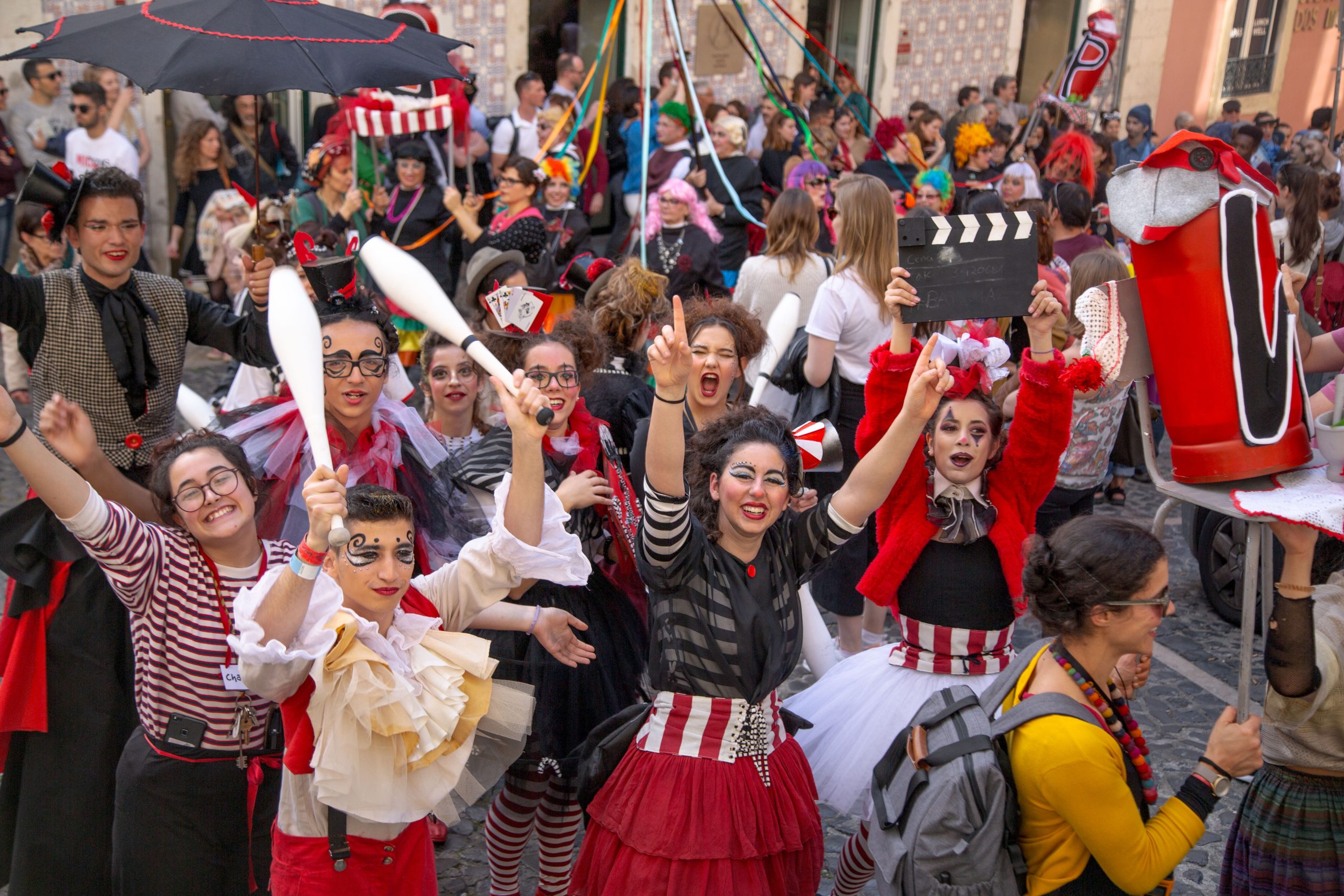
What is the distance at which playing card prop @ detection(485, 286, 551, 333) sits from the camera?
3648 millimetres

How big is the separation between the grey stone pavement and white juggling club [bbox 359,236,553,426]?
1.89 m

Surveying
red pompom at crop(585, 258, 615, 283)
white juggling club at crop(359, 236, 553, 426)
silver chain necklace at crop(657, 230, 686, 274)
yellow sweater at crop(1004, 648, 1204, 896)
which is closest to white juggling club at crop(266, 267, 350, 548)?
white juggling club at crop(359, 236, 553, 426)

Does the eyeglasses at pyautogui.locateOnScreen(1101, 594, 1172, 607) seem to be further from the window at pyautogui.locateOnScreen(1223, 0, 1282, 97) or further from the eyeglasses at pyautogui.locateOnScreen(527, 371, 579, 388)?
the window at pyautogui.locateOnScreen(1223, 0, 1282, 97)

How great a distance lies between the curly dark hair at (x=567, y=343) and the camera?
356 cm

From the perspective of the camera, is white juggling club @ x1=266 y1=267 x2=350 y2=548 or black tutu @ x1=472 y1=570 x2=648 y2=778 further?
black tutu @ x1=472 y1=570 x2=648 y2=778

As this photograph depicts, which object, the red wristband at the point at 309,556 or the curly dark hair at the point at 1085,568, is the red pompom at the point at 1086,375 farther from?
the red wristband at the point at 309,556

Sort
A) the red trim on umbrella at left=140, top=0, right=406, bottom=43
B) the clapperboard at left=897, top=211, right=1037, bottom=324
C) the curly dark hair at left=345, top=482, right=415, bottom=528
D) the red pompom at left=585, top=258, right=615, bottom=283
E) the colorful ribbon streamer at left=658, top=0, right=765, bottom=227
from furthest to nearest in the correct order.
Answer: the colorful ribbon streamer at left=658, top=0, right=765, bottom=227 → the red pompom at left=585, top=258, right=615, bottom=283 → the red trim on umbrella at left=140, top=0, right=406, bottom=43 → the clapperboard at left=897, top=211, right=1037, bottom=324 → the curly dark hair at left=345, top=482, right=415, bottom=528

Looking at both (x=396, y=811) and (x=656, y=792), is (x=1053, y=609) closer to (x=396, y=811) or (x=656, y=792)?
(x=656, y=792)

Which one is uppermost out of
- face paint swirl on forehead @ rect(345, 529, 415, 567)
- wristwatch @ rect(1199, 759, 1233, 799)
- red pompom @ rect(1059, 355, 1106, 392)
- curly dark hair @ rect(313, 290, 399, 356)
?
red pompom @ rect(1059, 355, 1106, 392)

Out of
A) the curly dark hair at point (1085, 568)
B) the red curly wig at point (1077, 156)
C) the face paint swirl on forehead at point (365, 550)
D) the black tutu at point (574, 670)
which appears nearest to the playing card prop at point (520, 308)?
the black tutu at point (574, 670)

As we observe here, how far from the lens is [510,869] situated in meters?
3.27

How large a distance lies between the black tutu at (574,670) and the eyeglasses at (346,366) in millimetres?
774

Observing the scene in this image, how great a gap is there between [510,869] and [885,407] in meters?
1.72

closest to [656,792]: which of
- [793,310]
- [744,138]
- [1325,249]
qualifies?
[793,310]
